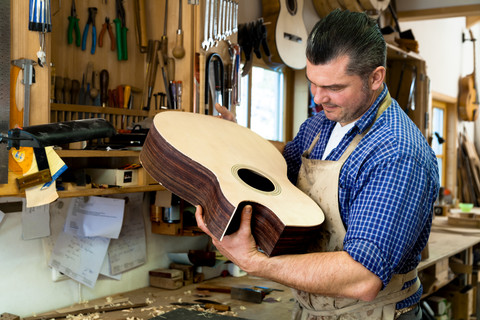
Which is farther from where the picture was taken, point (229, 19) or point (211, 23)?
point (229, 19)

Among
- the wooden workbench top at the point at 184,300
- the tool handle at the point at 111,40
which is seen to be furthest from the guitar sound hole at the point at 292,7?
the wooden workbench top at the point at 184,300

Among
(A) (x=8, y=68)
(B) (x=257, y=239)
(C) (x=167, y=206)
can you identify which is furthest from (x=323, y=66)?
(C) (x=167, y=206)

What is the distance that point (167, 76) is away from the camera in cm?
238

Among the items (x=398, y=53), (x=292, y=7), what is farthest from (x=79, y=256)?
(x=398, y=53)

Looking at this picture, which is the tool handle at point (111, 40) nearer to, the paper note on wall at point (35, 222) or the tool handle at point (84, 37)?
the tool handle at point (84, 37)

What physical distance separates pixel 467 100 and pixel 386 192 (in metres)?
6.37

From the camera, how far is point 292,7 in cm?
322

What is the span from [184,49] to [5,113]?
94 centimetres

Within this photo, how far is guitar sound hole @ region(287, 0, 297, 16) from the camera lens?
3.16 meters

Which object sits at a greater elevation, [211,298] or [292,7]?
[292,7]

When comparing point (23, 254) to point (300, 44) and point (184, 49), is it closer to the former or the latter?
point (184, 49)

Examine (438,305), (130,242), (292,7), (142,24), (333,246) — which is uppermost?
(292,7)

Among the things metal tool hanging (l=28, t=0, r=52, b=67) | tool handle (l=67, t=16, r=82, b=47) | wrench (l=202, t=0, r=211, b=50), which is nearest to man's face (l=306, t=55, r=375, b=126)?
metal tool hanging (l=28, t=0, r=52, b=67)

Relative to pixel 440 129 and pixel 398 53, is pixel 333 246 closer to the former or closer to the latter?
pixel 398 53
